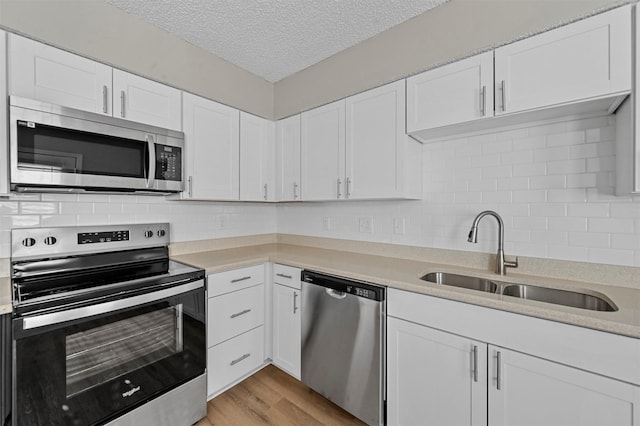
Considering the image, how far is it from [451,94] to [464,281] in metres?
1.16

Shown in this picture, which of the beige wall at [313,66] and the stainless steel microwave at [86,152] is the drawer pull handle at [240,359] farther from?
the beige wall at [313,66]

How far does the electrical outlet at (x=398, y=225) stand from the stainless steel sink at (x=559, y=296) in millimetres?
775

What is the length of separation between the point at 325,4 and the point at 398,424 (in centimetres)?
250

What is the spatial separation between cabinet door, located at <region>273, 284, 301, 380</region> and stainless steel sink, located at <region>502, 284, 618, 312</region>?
1.37m

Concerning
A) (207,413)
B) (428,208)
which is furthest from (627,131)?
(207,413)

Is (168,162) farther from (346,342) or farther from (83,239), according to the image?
(346,342)

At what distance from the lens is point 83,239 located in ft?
5.84

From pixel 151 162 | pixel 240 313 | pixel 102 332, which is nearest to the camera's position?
pixel 102 332

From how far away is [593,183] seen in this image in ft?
4.87

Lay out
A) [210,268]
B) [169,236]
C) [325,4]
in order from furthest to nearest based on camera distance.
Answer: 1. [169,236]
2. [210,268]
3. [325,4]

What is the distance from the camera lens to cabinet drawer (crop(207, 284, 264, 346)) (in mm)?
1877

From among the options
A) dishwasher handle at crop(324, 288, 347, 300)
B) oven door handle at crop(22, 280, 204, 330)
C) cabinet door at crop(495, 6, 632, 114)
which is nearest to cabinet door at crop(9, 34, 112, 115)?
oven door handle at crop(22, 280, 204, 330)

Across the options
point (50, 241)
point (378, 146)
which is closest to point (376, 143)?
point (378, 146)

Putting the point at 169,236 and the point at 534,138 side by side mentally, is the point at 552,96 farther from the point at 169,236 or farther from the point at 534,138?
the point at 169,236
